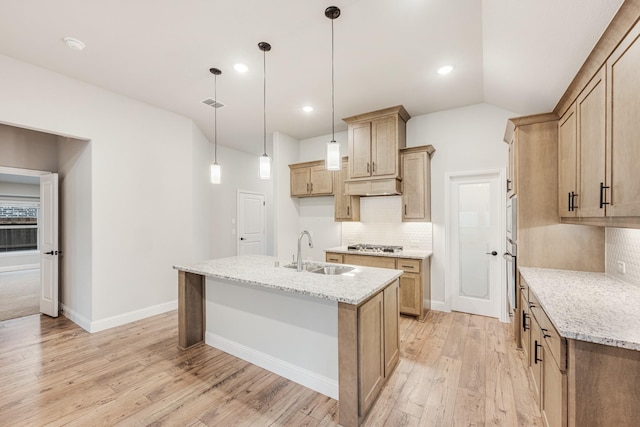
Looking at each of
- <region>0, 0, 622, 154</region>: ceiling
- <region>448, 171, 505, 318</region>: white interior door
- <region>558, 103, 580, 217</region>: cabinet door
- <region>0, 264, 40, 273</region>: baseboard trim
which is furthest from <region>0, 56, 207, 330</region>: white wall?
<region>0, 264, 40, 273</region>: baseboard trim

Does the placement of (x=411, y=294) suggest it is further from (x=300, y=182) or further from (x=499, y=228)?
(x=300, y=182)

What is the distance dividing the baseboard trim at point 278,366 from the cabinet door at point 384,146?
2.82 meters

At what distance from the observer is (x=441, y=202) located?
168 inches

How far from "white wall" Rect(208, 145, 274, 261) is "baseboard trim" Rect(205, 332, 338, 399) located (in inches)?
122

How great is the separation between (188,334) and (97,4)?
3.10m

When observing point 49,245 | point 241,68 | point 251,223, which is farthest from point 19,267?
point 241,68

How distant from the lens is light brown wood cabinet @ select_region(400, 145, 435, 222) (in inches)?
163

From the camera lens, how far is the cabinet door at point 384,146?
13.5 feet

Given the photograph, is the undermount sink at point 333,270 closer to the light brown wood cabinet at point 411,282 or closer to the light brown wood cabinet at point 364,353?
the light brown wood cabinet at point 364,353

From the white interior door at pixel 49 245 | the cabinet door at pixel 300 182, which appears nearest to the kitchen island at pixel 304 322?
the cabinet door at pixel 300 182

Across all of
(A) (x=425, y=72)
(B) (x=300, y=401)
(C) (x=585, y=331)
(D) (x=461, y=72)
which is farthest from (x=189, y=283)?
(D) (x=461, y=72)

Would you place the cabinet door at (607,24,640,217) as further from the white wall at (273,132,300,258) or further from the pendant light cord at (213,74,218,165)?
the white wall at (273,132,300,258)

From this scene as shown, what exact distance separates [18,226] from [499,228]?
11.7 metres

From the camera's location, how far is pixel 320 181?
5164 millimetres
